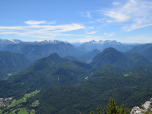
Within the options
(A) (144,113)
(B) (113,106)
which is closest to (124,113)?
(B) (113,106)

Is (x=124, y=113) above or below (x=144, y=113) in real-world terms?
above

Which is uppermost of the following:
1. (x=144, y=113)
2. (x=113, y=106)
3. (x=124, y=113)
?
(x=113, y=106)

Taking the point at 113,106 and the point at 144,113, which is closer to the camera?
the point at 113,106

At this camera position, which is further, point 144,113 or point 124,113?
point 144,113

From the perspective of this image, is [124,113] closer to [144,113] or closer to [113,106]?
[113,106]

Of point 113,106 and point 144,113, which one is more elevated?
point 113,106
